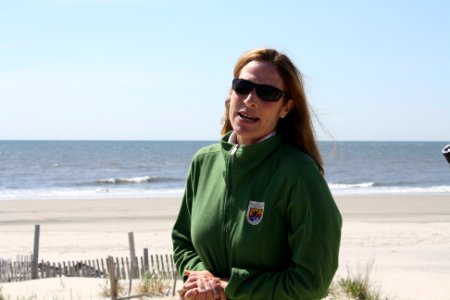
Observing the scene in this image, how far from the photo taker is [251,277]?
229cm

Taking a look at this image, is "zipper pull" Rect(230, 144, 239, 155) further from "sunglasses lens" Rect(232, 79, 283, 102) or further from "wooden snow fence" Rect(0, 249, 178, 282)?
"wooden snow fence" Rect(0, 249, 178, 282)

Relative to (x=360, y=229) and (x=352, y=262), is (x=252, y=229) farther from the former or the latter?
(x=360, y=229)

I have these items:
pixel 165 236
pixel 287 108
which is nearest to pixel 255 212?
pixel 287 108

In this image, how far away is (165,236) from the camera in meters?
17.4

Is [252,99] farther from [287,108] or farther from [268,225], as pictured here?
[268,225]

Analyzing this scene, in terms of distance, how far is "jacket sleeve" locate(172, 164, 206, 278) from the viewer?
256 centimetres

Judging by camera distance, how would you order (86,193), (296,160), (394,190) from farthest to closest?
(394,190) → (86,193) → (296,160)

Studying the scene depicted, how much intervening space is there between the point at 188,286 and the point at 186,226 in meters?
0.40

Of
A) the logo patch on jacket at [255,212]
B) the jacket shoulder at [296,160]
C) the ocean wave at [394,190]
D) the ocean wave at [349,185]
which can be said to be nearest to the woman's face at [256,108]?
the jacket shoulder at [296,160]

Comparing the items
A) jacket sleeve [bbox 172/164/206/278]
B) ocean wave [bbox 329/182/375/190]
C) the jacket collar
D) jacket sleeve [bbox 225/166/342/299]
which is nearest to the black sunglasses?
the jacket collar

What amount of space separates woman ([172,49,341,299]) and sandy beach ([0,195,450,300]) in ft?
17.0

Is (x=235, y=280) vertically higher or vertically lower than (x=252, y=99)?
lower

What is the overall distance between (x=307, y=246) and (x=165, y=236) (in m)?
15.4

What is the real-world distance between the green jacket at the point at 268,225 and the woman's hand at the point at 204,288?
0.11ft
